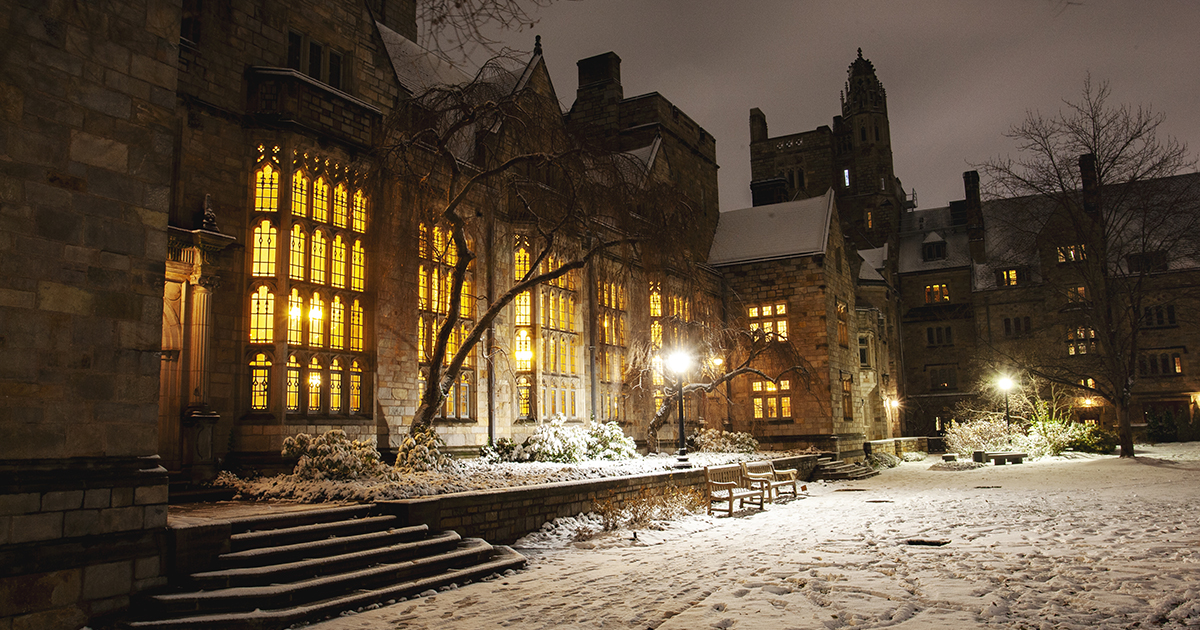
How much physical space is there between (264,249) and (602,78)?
18619 mm

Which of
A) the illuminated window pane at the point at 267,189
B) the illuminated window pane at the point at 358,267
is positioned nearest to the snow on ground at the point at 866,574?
the illuminated window pane at the point at 358,267

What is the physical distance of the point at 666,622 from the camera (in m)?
6.80

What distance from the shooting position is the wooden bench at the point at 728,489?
1508cm

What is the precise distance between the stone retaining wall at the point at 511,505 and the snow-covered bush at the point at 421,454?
173 centimetres

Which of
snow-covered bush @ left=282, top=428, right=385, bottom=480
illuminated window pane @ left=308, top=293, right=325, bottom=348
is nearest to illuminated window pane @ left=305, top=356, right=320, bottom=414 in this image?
illuminated window pane @ left=308, top=293, right=325, bottom=348

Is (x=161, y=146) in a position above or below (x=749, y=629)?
above

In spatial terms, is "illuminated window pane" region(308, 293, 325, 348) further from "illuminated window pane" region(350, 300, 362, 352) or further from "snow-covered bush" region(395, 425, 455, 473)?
"snow-covered bush" region(395, 425, 455, 473)

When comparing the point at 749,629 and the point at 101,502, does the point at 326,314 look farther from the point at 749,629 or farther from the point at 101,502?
the point at 749,629

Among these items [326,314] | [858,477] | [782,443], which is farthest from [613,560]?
[782,443]

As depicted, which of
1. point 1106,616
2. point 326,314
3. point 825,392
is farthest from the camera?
point 825,392

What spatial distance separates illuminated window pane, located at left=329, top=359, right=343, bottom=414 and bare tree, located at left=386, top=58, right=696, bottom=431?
1372 mm

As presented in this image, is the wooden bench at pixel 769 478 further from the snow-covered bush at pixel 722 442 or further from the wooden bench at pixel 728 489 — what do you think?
the snow-covered bush at pixel 722 442

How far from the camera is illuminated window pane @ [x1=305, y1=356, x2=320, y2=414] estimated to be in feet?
41.7

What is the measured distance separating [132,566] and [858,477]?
2129cm
